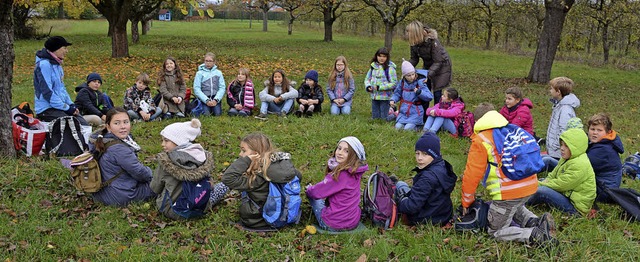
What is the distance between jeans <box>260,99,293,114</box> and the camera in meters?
10.1

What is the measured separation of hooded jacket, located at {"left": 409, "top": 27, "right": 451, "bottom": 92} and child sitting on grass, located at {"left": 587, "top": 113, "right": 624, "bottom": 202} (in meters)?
4.08

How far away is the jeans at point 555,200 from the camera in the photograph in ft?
18.1

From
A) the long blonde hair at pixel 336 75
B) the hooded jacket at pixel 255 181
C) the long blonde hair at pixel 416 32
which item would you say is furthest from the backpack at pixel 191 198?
the long blonde hair at pixel 416 32

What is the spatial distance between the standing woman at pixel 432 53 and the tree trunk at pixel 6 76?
6.49 m

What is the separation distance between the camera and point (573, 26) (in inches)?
1278

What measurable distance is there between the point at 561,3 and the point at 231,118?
38.8 feet

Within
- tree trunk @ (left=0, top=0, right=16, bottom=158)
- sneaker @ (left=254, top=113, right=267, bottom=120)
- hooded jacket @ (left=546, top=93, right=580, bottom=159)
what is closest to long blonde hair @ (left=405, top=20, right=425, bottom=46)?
hooded jacket @ (left=546, top=93, right=580, bottom=159)

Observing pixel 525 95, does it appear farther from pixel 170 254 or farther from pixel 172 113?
pixel 170 254

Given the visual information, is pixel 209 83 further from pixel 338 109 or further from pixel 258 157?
pixel 258 157

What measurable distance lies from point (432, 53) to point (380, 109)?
1.51 metres

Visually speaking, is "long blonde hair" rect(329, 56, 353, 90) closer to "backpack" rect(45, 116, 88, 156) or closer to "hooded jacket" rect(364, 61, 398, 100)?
"hooded jacket" rect(364, 61, 398, 100)

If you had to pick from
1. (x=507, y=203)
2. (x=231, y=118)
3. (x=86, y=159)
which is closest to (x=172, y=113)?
(x=231, y=118)

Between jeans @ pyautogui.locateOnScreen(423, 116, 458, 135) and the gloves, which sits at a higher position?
the gloves

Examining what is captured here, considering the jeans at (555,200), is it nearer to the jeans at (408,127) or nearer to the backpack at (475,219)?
the backpack at (475,219)
